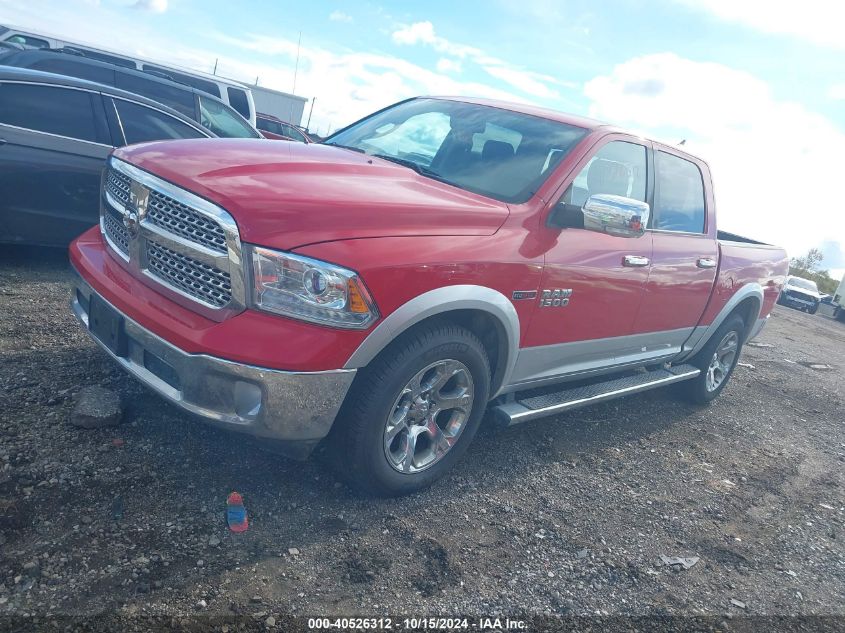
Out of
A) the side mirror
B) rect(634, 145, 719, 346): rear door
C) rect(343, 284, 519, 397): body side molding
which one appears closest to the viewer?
rect(343, 284, 519, 397): body side molding

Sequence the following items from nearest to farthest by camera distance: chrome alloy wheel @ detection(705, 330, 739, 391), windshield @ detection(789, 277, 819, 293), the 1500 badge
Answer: the 1500 badge
chrome alloy wheel @ detection(705, 330, 739, 391)
windshield @ detection(789, 277, 819, 293)

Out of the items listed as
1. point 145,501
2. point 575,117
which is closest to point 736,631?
point 145,501

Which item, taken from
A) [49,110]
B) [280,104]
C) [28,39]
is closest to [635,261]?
[49,110]

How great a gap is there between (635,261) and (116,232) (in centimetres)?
294

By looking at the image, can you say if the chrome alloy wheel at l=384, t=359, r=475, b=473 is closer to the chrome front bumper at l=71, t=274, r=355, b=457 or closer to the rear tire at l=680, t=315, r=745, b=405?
the chrome front bumper at l=71, t=274, r=355, b=457

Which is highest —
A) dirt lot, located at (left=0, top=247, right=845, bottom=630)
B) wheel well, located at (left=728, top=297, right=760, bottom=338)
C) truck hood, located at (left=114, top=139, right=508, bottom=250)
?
truck hood, located at (left=114, top=139, right=508, bottom=250)

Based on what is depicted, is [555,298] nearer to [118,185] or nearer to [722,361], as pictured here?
[118,185]

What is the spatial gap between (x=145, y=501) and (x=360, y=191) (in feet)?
5.39

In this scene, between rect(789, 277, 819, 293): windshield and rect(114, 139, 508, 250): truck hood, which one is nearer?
rect(114, 139, 508, 250): truck hood

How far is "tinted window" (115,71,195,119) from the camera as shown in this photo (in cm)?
795

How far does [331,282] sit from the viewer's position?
2541 millimetres

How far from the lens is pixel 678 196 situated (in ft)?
15.6

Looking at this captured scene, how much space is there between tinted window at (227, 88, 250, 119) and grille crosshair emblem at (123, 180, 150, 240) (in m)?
9.19

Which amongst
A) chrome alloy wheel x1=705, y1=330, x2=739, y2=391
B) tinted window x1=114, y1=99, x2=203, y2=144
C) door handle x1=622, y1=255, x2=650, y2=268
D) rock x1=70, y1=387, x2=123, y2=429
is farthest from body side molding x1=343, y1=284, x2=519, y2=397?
tinted window x1=114, y1=99, x2=203, y2=144
